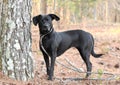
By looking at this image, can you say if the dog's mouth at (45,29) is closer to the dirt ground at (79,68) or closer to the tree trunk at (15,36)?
the tree trunk at (15,36)

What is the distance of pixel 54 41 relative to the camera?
8609 mm

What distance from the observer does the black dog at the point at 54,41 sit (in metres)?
8.48

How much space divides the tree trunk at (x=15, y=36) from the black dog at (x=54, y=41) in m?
0.94

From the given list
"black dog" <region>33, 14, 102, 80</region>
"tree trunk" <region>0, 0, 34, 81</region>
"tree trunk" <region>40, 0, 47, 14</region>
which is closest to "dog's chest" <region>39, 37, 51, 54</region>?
"black dog" <region>33, 14, 102, 80</region>

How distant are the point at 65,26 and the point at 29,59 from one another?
17051 millimetres

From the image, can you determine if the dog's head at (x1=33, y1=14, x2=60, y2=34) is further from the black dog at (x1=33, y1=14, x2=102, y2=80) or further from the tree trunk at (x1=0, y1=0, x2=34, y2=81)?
the tree trunk at (x1=0, y1=0, x2=34, y2=81)

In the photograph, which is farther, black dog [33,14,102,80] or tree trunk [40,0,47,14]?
tree trunk [40,0,47,14]

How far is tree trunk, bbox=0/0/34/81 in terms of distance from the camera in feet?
24.0

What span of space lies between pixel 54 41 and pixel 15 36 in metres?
1.44

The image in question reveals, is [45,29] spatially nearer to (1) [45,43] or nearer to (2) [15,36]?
(1) [45,43]

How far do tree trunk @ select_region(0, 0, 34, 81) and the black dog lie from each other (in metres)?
A: 0.94

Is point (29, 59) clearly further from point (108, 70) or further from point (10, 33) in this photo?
point (108, 70)

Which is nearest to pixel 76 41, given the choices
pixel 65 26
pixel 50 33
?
pixel 50 33

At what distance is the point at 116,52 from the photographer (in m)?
13.9
